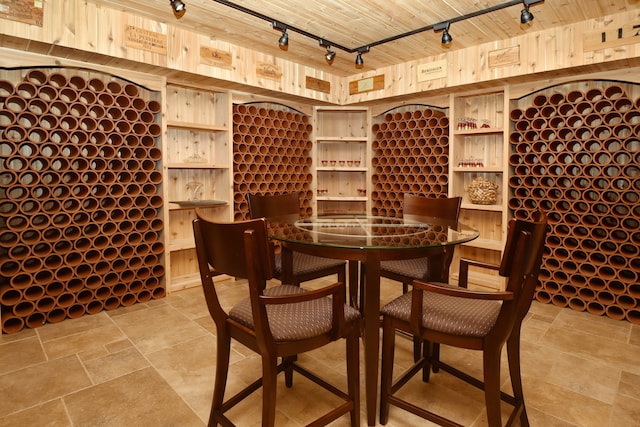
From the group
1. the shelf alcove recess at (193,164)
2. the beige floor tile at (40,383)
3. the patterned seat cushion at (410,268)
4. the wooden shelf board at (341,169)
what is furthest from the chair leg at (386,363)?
the wooden shelf board at (341,169)

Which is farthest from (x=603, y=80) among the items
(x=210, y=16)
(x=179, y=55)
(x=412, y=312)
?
(x=179, y=55)

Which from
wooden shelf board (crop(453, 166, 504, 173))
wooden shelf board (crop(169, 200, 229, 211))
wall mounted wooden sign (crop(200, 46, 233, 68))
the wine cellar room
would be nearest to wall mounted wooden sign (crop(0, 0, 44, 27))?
the wine cellar room

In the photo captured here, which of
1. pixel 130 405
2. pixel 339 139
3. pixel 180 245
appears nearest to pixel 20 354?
pixel 130 405

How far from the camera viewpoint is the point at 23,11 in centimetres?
255

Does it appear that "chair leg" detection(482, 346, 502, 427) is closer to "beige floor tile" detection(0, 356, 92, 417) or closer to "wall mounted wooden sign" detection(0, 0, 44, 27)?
"beige floor tile" detection(0, 356, 92, 417)

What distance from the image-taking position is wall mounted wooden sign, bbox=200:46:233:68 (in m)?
3.46

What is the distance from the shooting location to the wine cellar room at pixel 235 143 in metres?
2.87

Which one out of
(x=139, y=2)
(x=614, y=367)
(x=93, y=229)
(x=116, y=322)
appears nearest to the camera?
(x=614, y=367)

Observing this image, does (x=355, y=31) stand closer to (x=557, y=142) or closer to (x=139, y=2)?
(x=139, y=2)

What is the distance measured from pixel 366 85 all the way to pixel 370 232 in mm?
2884

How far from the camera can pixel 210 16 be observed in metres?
3.08

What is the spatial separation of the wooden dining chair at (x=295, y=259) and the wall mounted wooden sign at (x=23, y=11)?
1.84m

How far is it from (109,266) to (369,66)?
3.35 meters

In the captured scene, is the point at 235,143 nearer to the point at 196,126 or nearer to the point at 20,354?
the point at 196,126
